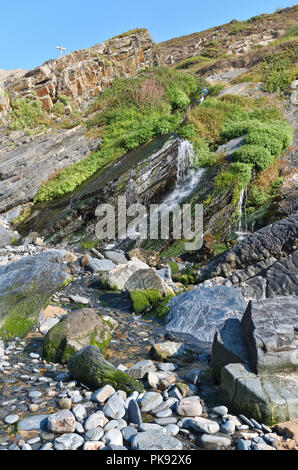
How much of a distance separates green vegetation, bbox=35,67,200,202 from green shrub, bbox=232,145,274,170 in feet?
14.7

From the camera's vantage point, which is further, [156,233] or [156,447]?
[156,233]

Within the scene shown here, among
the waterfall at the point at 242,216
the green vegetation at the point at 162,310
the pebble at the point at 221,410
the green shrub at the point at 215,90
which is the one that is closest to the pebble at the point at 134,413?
the pebble at the point at 221,410

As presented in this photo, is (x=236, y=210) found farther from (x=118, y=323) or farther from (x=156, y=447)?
(x=156, y=447)

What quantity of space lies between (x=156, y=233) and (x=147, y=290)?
480 centimetres

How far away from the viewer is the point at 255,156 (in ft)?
44.9

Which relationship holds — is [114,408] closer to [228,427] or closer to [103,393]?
[103,393]

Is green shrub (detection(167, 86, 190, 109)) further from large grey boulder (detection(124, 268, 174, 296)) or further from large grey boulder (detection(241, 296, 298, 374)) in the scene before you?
large grey boulder (detection(241, 296, 298, 374))

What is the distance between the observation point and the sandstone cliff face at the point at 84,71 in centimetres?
2338

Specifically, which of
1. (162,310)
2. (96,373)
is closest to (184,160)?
(162,310)

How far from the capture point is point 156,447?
3.16 m

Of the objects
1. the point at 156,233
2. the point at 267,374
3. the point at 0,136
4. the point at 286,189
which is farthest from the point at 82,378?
the point at 0,136

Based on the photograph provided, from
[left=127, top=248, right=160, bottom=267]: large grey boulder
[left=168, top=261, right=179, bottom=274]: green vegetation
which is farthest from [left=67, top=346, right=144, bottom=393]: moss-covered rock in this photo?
[left=127, top=248, right=160, bottom=267]: large grey boulder

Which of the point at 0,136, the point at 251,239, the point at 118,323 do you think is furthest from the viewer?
the point at 0,136

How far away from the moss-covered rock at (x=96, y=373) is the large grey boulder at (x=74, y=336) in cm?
49
